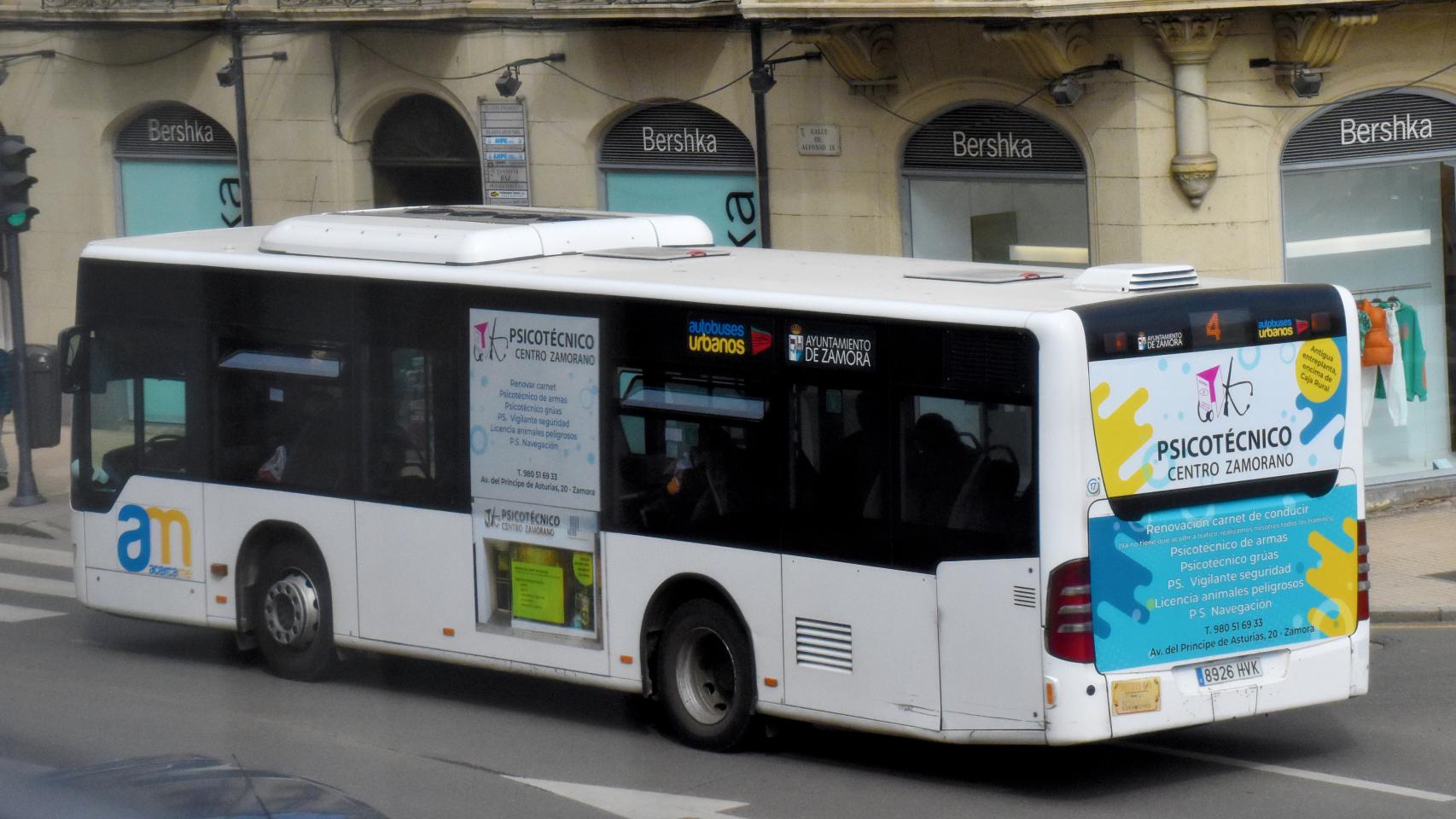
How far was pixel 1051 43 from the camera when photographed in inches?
631

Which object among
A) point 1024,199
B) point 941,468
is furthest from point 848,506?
point 1024,199

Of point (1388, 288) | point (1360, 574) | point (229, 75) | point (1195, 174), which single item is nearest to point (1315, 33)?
point (1195, 174)

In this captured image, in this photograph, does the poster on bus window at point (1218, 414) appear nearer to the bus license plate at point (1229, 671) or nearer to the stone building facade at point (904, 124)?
the bus license plate at point (1229, 671)

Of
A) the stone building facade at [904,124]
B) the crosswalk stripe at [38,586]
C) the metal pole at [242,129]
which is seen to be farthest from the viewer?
the metal pole at [242,129]

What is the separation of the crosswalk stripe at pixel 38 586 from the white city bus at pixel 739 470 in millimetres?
2782

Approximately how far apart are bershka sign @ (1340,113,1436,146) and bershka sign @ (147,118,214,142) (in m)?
13.7

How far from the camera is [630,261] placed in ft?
36.5

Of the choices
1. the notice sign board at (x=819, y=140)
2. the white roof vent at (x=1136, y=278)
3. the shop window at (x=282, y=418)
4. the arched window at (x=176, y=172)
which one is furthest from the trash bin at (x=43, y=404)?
the white roof vent at (x=1136, y=278)

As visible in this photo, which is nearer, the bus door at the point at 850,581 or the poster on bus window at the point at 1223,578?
the poster on bus window at the point at 1223,578

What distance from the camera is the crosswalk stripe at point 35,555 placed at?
16.9 meters

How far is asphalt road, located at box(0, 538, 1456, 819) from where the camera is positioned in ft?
29.6

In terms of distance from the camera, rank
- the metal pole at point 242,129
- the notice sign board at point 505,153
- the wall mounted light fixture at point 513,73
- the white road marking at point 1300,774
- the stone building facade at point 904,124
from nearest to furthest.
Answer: the white road marking at point 1300,774 < the stone building facade at point 904,124 < the wall mounted light fixture at point 513,73 < the notice sign board at point 505,153 < the metal pole at point 242,129

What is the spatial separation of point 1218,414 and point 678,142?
1153 centimetres

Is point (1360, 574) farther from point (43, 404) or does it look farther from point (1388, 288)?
point (43, 404)
